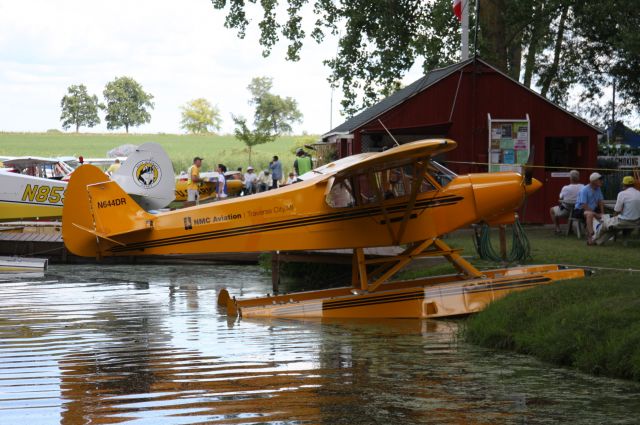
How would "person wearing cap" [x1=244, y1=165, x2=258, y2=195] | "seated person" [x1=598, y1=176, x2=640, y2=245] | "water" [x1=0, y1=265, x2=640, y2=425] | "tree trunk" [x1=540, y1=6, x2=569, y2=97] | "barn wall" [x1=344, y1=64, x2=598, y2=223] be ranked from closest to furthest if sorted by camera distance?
"water" [x1=0, y1=265, x2=640, y2=425], "seated person" [x1=598, y1=176, x2=640, y2=245], "barn wall" [x1=344, y1=64, x2=598, y2=223], "tree trunk" [x1=540, y1=6, x2=569, y2=97], "person wearing cap" [x1=244, y1=165, x2=258, y2=195]

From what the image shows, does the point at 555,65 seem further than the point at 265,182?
No

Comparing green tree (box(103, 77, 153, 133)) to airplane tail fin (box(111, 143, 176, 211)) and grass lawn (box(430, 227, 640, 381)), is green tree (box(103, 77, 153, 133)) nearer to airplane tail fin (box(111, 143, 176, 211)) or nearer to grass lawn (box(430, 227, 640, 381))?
airplane tail fin (box(111, 143, 176, 211))

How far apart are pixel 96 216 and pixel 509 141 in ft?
37.4

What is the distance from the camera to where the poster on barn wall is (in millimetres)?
21750

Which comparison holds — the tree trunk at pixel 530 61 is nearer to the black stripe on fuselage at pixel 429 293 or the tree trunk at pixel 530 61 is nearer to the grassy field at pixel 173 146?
the black stripe on fuselage at pixel 429 293

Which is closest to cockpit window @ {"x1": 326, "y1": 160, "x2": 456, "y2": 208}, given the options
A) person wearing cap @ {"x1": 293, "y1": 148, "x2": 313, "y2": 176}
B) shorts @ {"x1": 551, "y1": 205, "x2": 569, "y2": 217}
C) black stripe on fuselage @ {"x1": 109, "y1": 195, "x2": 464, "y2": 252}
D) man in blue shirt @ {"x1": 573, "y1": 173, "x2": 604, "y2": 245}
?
black stripe on fuselage @ {"x1": 109, "y1": 195, "x2": 464, "y2": 252}

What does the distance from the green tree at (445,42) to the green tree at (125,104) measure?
11725 centimetres

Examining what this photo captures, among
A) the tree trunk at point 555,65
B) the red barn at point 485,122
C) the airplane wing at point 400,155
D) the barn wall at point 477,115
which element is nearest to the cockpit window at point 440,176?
the airplane wing at point 400,155

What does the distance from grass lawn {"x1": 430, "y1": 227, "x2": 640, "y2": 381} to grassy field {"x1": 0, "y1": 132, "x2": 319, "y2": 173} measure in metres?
53.5

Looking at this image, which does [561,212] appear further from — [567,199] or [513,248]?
[513,248]

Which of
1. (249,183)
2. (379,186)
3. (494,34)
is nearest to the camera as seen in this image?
(379,186)

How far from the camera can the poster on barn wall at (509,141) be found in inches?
856

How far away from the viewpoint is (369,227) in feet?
41.3

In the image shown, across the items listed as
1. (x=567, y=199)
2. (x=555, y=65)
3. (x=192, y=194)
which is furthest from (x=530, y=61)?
(x=567, y=199)
